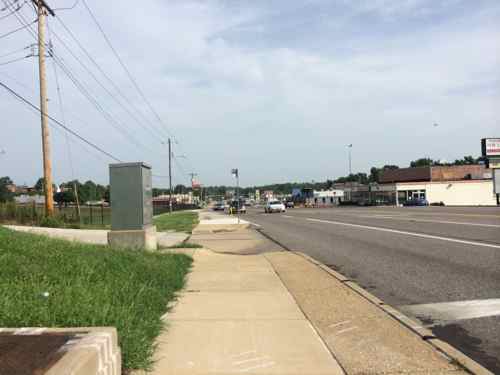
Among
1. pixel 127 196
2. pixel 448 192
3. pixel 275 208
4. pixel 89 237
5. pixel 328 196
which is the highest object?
pixel 127 196

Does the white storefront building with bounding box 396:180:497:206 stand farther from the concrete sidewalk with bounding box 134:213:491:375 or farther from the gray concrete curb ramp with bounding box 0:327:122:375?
the gray concrete curb ramp with bounding box 0:327:122:375

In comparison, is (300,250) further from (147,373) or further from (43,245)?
(147,373)

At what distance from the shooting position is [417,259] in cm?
1177

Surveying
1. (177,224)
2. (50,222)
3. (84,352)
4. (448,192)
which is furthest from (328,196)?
(84,352)

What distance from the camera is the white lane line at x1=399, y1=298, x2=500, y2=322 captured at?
6506mm

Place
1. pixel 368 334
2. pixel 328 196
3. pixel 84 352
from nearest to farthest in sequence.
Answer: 1. pixel 84 352
2. pixel 368 334
3. pixel 328 196

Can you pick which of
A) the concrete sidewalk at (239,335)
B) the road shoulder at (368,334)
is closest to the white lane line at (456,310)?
the road shoulder at (368,334)

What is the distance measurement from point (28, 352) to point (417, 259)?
1003 cm

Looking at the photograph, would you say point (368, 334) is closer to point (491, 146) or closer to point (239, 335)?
point (239, 335)

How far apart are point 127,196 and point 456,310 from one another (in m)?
7.85

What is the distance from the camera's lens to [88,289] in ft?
20.3

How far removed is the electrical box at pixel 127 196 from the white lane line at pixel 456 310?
6821 mm

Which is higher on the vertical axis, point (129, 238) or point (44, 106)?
point (44, 106)

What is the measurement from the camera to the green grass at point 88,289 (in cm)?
481
